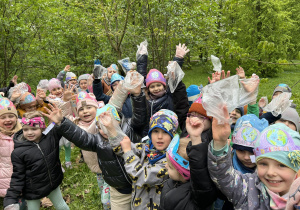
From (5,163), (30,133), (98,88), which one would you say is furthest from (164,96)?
(5,163)

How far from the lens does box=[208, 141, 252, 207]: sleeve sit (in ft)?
4.42

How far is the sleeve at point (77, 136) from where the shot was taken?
94.7 inches

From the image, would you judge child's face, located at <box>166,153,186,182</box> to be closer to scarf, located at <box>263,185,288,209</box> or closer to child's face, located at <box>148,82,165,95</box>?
scarf, located at <box>263,185,288,209</box>

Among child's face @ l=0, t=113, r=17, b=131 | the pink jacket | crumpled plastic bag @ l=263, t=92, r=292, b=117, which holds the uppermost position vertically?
crumpled plastic bag @ l=263, t=92, r=292, b=117

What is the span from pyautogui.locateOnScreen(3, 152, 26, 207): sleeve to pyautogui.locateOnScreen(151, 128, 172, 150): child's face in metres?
1.71

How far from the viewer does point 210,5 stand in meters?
6.52

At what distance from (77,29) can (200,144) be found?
804cm

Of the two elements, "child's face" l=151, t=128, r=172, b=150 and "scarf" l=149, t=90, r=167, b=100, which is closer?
"child's face" l=151, t=128, r=172, b=150

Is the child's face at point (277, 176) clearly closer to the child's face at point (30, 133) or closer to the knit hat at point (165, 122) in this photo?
the knit hat at point (165, 122)

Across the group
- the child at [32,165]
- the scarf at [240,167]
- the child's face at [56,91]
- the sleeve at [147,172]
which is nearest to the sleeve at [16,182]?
the child at [32,165]

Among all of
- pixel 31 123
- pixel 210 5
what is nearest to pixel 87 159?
pixel 31 123

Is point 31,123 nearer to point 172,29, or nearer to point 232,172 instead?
point 232,172

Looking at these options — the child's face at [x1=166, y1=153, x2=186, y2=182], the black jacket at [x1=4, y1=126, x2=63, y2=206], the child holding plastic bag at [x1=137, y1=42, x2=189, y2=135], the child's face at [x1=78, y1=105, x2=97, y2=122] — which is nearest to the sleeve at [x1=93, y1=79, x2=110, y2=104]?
the child's face at [x1=78, y1=105, x2=97, y2=122]

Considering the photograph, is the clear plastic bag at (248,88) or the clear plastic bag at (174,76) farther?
the clear plastic bag at (174,76)
